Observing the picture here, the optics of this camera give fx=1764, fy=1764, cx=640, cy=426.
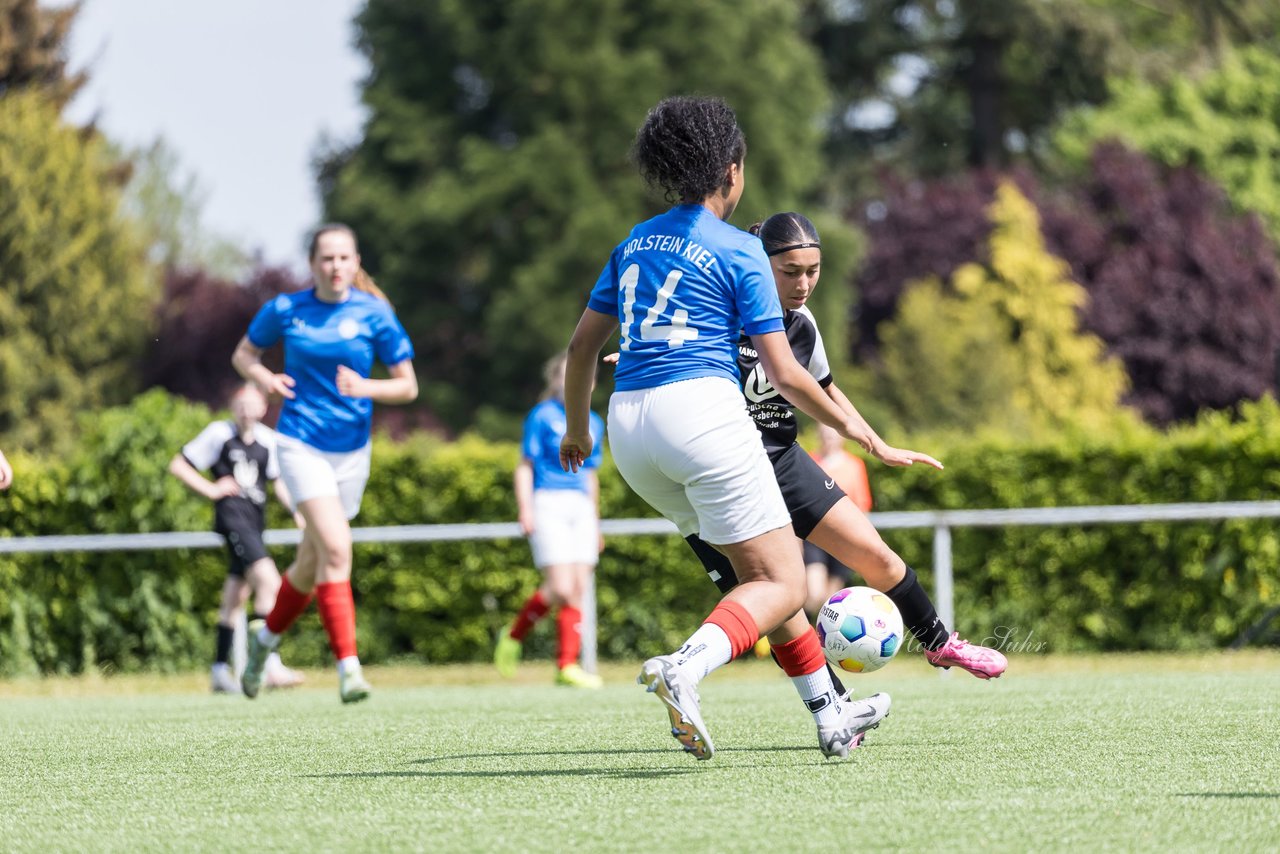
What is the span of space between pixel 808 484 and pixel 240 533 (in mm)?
6798

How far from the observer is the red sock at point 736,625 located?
502cm

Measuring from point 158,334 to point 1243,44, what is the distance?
27060 millimetres

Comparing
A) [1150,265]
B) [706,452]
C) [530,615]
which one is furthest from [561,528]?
[1150,265]

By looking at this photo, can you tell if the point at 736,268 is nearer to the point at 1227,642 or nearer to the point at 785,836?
the point at 785,836

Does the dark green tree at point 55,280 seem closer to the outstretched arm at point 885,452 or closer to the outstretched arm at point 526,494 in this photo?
the outstretched arm at point 526,494

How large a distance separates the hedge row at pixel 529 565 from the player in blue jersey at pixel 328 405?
600 cm

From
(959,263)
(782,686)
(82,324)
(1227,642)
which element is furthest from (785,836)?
(959,263)

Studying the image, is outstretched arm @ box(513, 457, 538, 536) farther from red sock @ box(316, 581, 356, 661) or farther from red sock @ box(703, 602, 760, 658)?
red sock @ box(703, 602, 760, 658)

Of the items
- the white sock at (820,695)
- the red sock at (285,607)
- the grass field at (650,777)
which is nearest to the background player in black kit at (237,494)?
the grass field at (650,777)

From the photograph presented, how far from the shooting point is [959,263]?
38094mm

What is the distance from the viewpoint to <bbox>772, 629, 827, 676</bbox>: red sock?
18.5ft

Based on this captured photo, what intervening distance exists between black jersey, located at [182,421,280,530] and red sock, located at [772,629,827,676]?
7.07 m

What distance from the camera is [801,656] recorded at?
5625 millimetres

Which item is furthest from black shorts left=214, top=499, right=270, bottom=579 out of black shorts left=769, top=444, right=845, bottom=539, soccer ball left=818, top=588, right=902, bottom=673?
black shorts left=769, top=444, right=845, bottom=539
